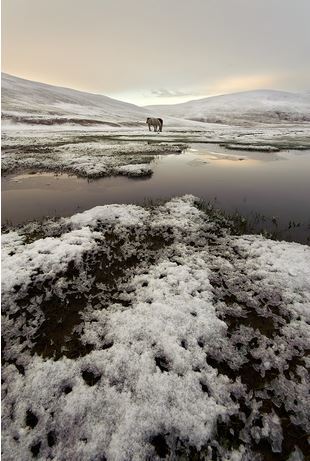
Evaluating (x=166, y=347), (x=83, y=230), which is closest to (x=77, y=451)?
(x=166, y=347)

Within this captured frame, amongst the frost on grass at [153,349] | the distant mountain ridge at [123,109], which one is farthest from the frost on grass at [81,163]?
the distant mountain ridge at [123,109]

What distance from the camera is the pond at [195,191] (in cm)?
1190

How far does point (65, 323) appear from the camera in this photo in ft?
19.4

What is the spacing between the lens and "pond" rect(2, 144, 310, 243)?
468 inches

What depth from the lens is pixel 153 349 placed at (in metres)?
5.30

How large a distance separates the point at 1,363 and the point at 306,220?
39.3 ft

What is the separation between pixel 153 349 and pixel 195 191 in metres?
11.4

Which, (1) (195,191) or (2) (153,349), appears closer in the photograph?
(2) (153,349)

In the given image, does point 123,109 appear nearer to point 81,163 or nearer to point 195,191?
point 81,163

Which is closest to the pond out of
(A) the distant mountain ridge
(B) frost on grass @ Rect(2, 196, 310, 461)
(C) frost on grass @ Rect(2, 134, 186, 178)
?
(C) frost on grass @ Rect(2, 134, 186, 178)

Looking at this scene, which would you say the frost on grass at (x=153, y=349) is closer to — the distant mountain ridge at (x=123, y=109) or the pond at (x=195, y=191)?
the pond at (x=195, y=191)

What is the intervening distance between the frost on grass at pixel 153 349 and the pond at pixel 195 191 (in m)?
2.92

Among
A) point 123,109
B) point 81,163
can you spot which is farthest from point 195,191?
point 123,109

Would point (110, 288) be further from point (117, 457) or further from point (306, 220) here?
point (306, 220)
